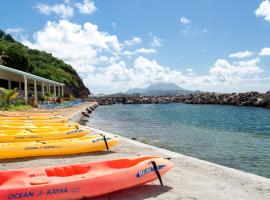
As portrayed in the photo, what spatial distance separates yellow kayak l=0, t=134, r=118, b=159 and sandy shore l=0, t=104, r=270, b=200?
172 mm

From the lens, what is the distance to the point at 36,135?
11016 millimetres

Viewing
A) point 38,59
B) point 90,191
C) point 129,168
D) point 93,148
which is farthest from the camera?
point 38,59

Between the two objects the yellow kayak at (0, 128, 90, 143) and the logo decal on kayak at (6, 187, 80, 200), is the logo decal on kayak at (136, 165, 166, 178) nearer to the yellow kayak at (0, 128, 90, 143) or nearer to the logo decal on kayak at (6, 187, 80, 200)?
the logo decal on kayak at (6, 187, 80, 200)

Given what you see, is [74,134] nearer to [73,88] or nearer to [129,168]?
[129,168]

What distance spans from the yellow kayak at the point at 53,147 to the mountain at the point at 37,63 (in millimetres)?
35580

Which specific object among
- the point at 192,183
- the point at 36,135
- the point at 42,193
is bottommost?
the point at 192,183

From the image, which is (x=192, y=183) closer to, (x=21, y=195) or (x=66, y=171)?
(x=66, y=171)

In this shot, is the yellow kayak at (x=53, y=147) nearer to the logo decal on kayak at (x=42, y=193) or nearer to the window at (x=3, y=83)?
the logo decal on kayak at (x=42, y=193)

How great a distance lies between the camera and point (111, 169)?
21.7ft

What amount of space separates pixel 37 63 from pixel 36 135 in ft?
216

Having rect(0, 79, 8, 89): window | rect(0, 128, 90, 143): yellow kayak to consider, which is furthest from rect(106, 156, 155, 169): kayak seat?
rect(0, 79, 8, 89): window

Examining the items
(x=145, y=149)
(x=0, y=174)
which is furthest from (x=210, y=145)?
(x=0, y=174)

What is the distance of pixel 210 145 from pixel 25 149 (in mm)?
10697

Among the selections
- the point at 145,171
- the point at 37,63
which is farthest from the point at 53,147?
the point at 37,63
